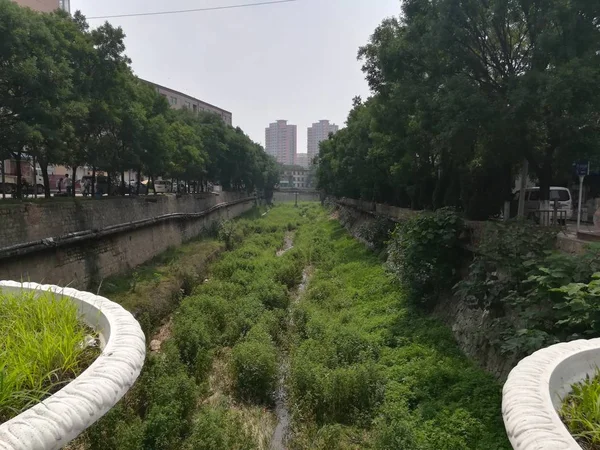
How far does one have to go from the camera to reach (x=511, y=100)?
8.12 m

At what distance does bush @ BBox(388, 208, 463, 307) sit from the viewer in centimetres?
995

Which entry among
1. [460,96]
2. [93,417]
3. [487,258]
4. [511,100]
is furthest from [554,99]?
[93,417]

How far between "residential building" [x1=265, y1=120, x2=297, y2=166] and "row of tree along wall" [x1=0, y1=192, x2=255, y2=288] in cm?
12310

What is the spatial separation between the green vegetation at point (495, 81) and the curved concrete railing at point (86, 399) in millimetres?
7543

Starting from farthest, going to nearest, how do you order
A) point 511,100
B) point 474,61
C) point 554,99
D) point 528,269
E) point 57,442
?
point 474,61, point 511,100, point 554,99, point 528,269, point 57,442

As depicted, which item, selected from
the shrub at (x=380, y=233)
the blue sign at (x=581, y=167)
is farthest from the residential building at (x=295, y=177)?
the blue sign at (x=581, y=167)

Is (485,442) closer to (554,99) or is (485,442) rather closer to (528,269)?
(528,269)

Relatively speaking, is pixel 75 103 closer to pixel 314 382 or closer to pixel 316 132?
pixel 314 382

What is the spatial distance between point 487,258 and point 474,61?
481cm

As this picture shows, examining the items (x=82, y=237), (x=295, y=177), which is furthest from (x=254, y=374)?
(x=295, y=177)

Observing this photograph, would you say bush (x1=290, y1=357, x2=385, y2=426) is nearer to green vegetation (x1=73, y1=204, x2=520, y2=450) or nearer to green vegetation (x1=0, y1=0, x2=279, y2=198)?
green vegetation (x1=73, y1=204, x2=520, y2=450)

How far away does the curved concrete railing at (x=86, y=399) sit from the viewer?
1.58 meters

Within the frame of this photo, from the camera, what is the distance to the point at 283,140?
145 metres

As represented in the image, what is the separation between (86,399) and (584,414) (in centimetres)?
226
